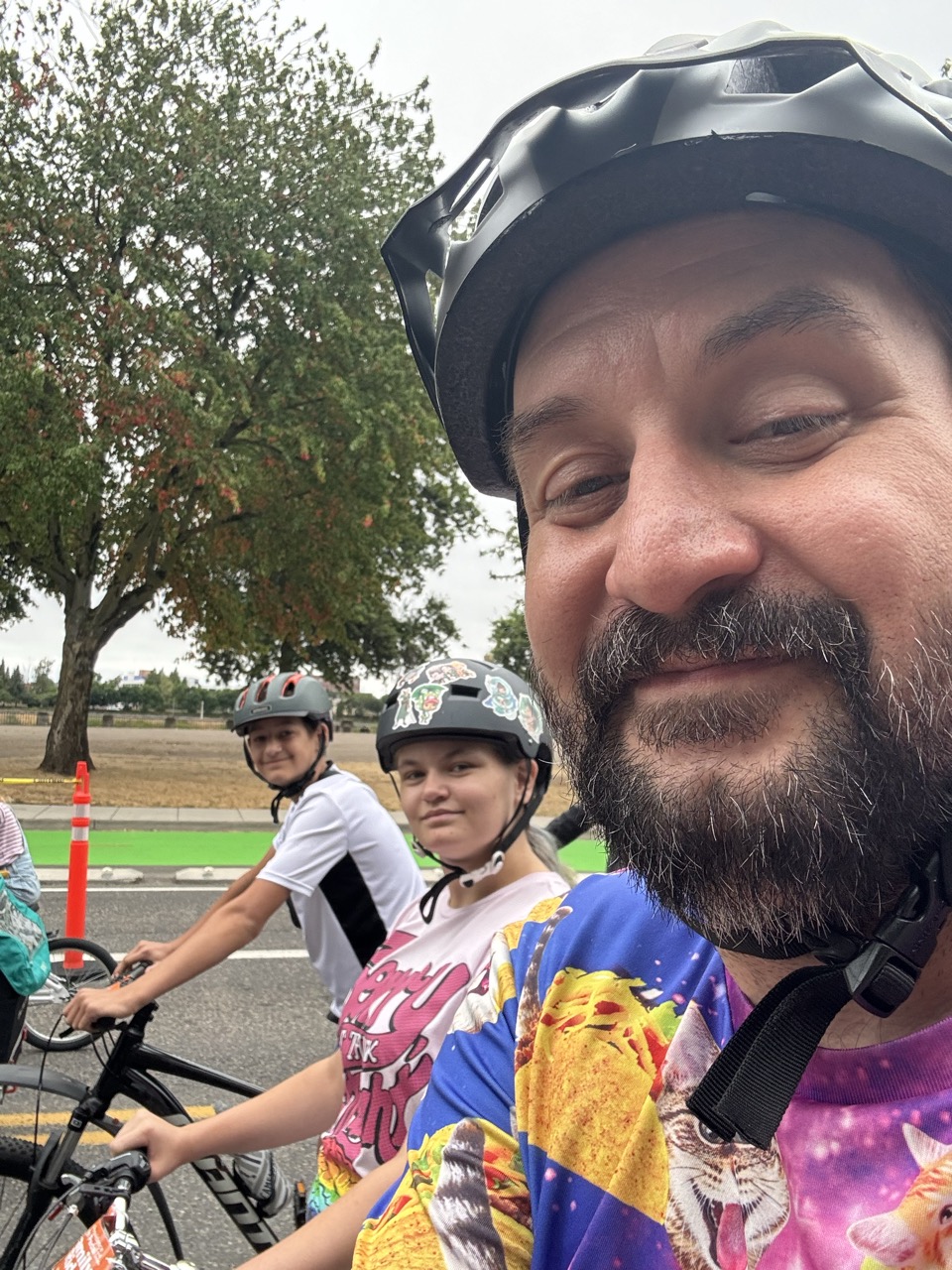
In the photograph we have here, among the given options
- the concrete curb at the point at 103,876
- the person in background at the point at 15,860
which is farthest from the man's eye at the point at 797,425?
the concrete curb at the point at 103,876

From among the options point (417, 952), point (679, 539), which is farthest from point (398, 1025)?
point (679, 539)

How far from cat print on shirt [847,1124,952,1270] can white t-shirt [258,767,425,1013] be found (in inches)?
99.9

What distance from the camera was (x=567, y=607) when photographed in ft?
3.78

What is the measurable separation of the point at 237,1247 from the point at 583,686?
347 centimetres

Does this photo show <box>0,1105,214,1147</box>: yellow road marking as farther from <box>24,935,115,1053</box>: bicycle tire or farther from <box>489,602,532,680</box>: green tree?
<box>489,602,532,680</box>: green tree

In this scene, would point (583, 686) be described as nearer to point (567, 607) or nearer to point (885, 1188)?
point (567, 607)

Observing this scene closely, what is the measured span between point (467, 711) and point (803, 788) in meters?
1.96

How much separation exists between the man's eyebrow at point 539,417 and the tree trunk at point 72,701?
1903cm

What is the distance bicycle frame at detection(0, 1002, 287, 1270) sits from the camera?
2766 millimetres

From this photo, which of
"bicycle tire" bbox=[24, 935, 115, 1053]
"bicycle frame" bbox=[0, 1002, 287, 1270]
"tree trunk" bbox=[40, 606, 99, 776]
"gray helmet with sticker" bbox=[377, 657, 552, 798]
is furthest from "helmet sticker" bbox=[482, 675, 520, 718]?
"tree trunk" bbox=[40, 606, 99, 776]

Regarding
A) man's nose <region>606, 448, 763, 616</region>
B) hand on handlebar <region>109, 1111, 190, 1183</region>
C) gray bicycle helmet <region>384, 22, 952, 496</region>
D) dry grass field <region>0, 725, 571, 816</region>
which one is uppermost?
gray bicycle helmet <region>384, 22, 952, 496</region>

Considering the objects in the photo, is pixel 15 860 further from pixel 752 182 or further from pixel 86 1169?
pixel 752 182

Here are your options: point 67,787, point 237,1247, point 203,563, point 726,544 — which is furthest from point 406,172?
point 726,544

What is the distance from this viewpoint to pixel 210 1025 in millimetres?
5996
